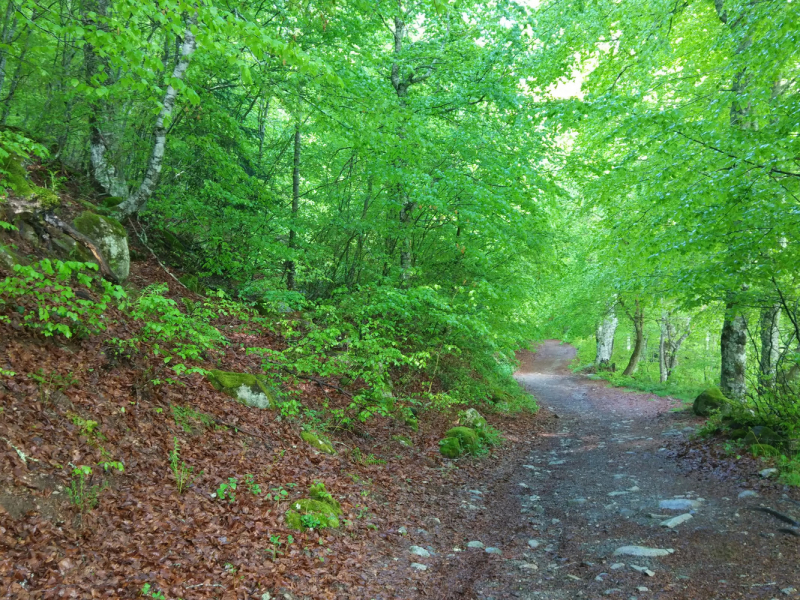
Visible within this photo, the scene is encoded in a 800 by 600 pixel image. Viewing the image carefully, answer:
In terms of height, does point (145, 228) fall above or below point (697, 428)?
above

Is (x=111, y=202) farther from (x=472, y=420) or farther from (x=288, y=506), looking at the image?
(x=472, y=420)

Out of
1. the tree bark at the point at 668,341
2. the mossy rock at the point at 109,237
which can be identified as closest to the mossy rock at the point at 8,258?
the mossy rock at the point at 109,237

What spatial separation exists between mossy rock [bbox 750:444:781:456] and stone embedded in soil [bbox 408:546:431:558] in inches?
220

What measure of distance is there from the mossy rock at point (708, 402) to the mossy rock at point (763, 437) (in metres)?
3.91

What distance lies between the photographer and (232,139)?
1117 centimetres

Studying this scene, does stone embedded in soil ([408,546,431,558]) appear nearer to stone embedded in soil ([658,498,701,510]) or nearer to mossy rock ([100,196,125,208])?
stone embedded in soil ([658,498,701,510])

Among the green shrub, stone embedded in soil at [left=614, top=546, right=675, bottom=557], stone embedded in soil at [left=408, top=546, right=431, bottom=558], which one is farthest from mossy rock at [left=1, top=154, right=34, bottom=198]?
stone embedded in soil at [left=614, top=546, right=675, bottom=557]

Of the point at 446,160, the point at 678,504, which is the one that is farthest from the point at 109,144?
the point at 678,504

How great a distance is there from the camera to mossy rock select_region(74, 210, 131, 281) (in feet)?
26.0

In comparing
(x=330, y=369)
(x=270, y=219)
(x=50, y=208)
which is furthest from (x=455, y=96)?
(x=50, y=208)

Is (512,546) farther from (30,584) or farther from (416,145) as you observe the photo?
(416,145)

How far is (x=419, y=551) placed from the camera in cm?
538

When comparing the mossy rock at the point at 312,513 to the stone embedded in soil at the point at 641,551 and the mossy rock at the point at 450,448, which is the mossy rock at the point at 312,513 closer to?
the stone embedded in soil at the point at 641,551

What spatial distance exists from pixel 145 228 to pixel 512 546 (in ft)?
31.9
